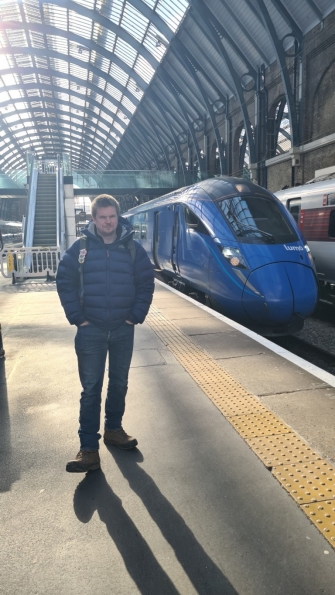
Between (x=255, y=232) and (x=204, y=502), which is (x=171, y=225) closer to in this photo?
(x=255, y=232)

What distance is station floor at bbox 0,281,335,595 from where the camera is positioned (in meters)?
1.84

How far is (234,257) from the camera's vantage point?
6.48 metres

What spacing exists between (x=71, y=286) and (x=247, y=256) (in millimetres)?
4069

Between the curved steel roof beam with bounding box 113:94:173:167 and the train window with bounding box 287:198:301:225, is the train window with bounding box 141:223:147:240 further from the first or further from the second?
the curved steel roof beam with bounding box 113:94:173:167

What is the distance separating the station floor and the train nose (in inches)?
64.9

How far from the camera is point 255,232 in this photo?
674 centimetres

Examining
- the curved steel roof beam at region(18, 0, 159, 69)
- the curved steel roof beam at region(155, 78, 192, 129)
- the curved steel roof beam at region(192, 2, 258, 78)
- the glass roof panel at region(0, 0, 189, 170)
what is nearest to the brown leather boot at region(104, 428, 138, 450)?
the curved steel roof beam at region(192, 2, 258, 78)

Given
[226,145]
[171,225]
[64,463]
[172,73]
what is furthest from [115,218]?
[172,73]

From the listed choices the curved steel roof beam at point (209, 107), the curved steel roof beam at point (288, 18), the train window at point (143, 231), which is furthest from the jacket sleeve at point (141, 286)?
the curved steel roof beam at point (209, 107)

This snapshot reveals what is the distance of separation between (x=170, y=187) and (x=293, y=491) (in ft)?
93.3

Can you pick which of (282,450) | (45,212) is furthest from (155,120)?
(282,450)

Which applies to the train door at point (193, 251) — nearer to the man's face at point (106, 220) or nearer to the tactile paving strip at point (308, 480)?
the man's face at point (106, 220)

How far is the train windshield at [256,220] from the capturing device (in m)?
6.68

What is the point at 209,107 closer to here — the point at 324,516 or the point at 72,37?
the point at 72,37
